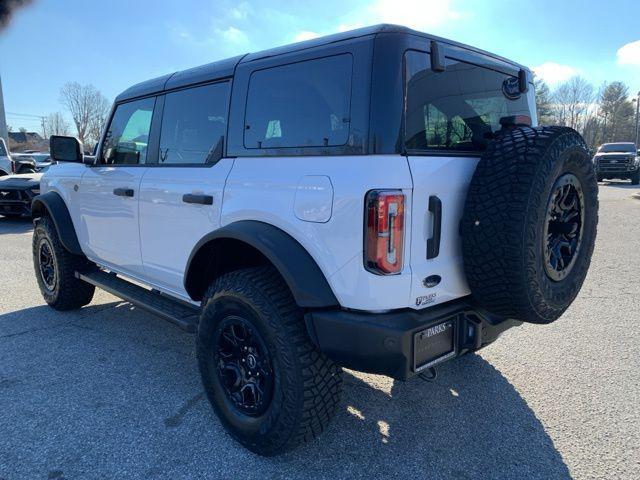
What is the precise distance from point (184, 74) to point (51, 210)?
82.5 inches

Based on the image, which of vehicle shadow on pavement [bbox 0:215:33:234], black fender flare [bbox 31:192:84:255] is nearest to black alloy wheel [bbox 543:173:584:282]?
black fender flare [bbox 31:192:84:255]

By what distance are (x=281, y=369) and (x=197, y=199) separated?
1.16 m

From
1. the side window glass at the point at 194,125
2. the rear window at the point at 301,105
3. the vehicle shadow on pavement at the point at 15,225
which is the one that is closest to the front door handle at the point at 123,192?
the side window glass at the point at 194,125

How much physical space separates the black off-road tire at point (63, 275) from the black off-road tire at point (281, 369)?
104 inches

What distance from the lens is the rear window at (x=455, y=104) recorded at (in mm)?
2143

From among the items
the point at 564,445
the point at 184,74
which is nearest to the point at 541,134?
the point at 564,445

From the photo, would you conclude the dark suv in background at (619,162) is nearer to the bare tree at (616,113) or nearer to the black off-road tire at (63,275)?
the black off-road tire at (63,275)

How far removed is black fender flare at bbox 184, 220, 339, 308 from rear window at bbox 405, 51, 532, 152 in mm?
693

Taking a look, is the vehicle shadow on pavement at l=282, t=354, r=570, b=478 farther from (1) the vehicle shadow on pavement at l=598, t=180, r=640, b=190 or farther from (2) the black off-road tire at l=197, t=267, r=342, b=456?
(1) the vehicle shadow on pavement at l=598, t=180, r=640, b=190

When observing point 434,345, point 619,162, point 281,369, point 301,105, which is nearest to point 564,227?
point 434,345

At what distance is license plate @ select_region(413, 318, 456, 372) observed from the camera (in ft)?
6.72

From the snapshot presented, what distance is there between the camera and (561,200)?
2338mm

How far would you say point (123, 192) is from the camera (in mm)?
3479

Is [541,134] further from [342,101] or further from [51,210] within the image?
[51,210]
